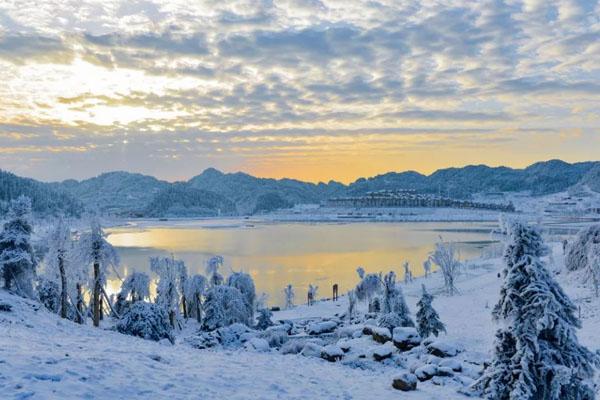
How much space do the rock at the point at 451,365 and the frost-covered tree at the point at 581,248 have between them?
50.3 metres

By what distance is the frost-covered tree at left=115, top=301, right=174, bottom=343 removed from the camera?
31.3 metres

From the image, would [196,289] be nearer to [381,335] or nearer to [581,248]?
[381,335]

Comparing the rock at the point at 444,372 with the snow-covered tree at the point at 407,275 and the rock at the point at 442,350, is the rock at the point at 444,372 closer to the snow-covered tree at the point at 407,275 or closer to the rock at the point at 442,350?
the rock at the point at 442,350

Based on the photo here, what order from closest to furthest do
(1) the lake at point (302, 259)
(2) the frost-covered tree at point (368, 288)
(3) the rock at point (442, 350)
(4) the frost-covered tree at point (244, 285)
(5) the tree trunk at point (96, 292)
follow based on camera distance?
(3) the rock at point (442, 350), (5) the tree trunk at point (96, 292), (4) the frost-covered tree at point (244, 285), (2) the frost-covered tree at point (368, 288), (1) the lake at point (302, 259)

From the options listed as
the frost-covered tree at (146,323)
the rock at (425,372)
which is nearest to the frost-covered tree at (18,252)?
the frost-covered tree at (146,323)

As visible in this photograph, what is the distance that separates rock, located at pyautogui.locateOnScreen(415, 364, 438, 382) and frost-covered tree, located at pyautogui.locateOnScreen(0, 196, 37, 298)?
26.6m

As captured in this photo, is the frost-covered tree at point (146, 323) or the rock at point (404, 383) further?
the frost-covered tree at point (146, 323)

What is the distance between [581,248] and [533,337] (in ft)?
202

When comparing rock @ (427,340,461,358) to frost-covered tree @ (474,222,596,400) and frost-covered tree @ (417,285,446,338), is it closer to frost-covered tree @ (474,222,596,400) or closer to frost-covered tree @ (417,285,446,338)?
frost-covered tree @ (417,285,446,338)

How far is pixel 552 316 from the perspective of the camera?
14195mm

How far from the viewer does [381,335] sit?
31.2 m

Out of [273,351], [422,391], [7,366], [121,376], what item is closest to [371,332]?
[273,351]

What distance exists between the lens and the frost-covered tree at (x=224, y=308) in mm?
42969

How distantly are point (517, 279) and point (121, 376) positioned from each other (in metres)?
11.9
